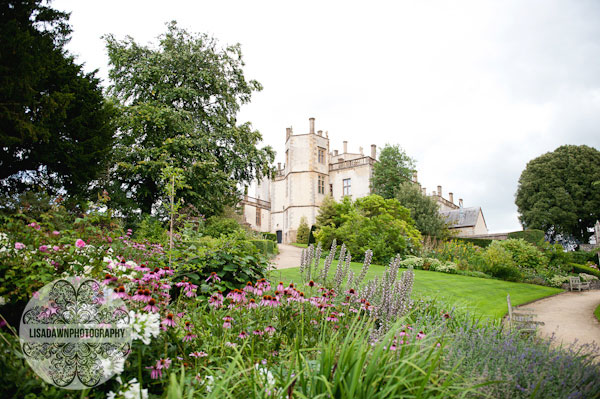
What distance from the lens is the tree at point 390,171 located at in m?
29.3

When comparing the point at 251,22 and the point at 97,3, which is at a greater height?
the point at 97,3

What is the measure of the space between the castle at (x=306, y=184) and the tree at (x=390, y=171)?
196 centimetres

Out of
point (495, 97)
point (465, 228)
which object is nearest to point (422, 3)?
point (495, 97)

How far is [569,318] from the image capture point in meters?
7.30

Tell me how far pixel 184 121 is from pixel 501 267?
14.2 meters

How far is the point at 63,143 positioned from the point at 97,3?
12.9 ft

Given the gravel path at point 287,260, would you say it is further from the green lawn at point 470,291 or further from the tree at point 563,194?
the tree at point 563,194

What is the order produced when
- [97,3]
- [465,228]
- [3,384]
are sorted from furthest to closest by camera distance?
1. [465,228]
2. [97,3]
3. [3,384]

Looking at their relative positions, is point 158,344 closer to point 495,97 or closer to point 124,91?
point 495,97

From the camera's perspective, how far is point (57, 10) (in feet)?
30.2

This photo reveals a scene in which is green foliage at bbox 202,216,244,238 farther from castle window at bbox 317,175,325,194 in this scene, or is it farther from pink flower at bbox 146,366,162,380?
castle window at bbox 317,175,325,194

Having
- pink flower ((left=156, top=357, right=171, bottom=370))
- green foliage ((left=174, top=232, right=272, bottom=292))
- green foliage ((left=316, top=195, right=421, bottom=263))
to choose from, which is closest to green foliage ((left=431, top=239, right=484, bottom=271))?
green foliage ((left=316, top=195, right=421, bottom=263))

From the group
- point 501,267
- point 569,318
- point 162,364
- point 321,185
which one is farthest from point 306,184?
point 162,364

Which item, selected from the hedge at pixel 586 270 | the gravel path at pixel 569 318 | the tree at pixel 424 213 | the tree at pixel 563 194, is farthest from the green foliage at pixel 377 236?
the tree at pixel 563 194
